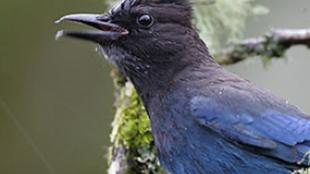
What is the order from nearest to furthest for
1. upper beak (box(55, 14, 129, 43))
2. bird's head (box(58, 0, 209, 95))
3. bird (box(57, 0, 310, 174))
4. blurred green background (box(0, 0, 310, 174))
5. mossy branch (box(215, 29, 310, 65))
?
1. bird (box(57, 0, 310, 174))
2. upper beak (box(55, 14, 129, 43))
3. bird's head (box(58, 0, 209, 95))
4. mossy branch (box(215, 29, 310, 65))
5. blurred green background (box(0, 0, 310, 174))

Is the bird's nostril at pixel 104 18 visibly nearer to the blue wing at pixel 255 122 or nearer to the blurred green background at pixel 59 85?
the blue wing at pixel 255 122

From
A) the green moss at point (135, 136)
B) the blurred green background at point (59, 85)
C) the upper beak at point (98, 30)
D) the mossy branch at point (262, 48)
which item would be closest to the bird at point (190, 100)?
the upper beak at point (98, 30)

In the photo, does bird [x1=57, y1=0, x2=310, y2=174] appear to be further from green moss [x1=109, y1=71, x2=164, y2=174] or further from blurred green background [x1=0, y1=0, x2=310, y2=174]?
blurred green background [x1=0, y1=0, x2=310, y2=174]

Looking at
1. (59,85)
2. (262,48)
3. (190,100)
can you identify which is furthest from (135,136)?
(59,85)

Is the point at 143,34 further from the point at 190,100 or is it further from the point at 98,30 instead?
the point at 190,100

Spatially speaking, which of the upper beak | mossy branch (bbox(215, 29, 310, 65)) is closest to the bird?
the upper beak

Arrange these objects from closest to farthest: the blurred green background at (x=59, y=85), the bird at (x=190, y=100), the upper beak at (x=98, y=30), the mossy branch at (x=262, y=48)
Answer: the bird at (x=190, y=100) < the upper beak at (x=98, y=30) < the mossy branch at (x=262, y=48) < the blurred green background at (x=59, y=85)
